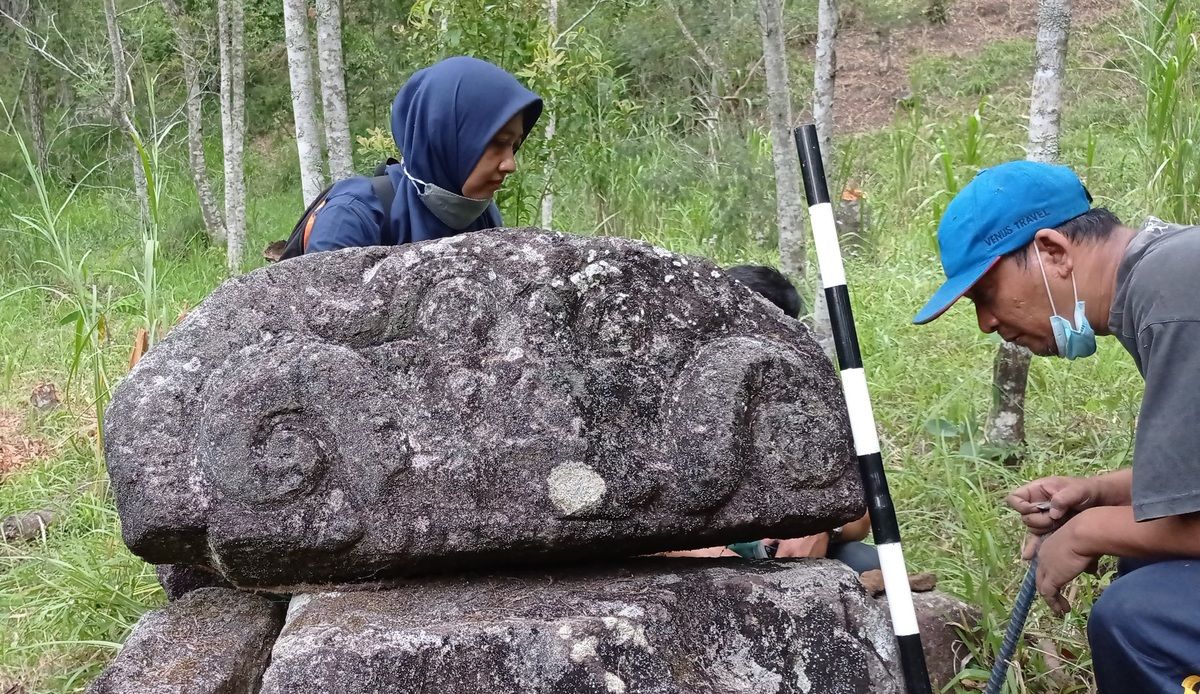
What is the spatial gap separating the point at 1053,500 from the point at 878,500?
0.38m

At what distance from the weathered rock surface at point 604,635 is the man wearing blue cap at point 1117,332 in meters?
0.41

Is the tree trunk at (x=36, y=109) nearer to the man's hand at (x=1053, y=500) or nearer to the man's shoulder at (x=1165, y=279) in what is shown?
the man's hand at (x=1053, y=500)

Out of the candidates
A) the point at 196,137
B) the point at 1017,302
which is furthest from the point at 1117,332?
the point at 196,137

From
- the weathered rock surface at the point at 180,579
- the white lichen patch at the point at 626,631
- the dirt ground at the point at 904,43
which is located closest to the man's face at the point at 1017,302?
the white lichen patch at the point at 626,631

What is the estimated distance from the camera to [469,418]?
191cm

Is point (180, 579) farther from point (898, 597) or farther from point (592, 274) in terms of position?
point (898, 597)

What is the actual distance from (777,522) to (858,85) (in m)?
9.89

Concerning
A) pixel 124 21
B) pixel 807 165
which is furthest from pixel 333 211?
pixel 124 21

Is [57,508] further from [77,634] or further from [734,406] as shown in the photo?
[734,406]

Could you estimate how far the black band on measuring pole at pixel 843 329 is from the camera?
6.54 ft

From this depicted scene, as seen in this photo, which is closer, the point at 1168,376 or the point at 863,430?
the point at 1168,376

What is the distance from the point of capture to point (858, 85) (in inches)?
433

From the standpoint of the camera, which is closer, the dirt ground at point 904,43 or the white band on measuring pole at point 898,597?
the white band on measuring pole at point 898,597

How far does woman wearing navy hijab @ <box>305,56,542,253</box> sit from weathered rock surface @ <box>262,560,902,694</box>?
1.00 m
